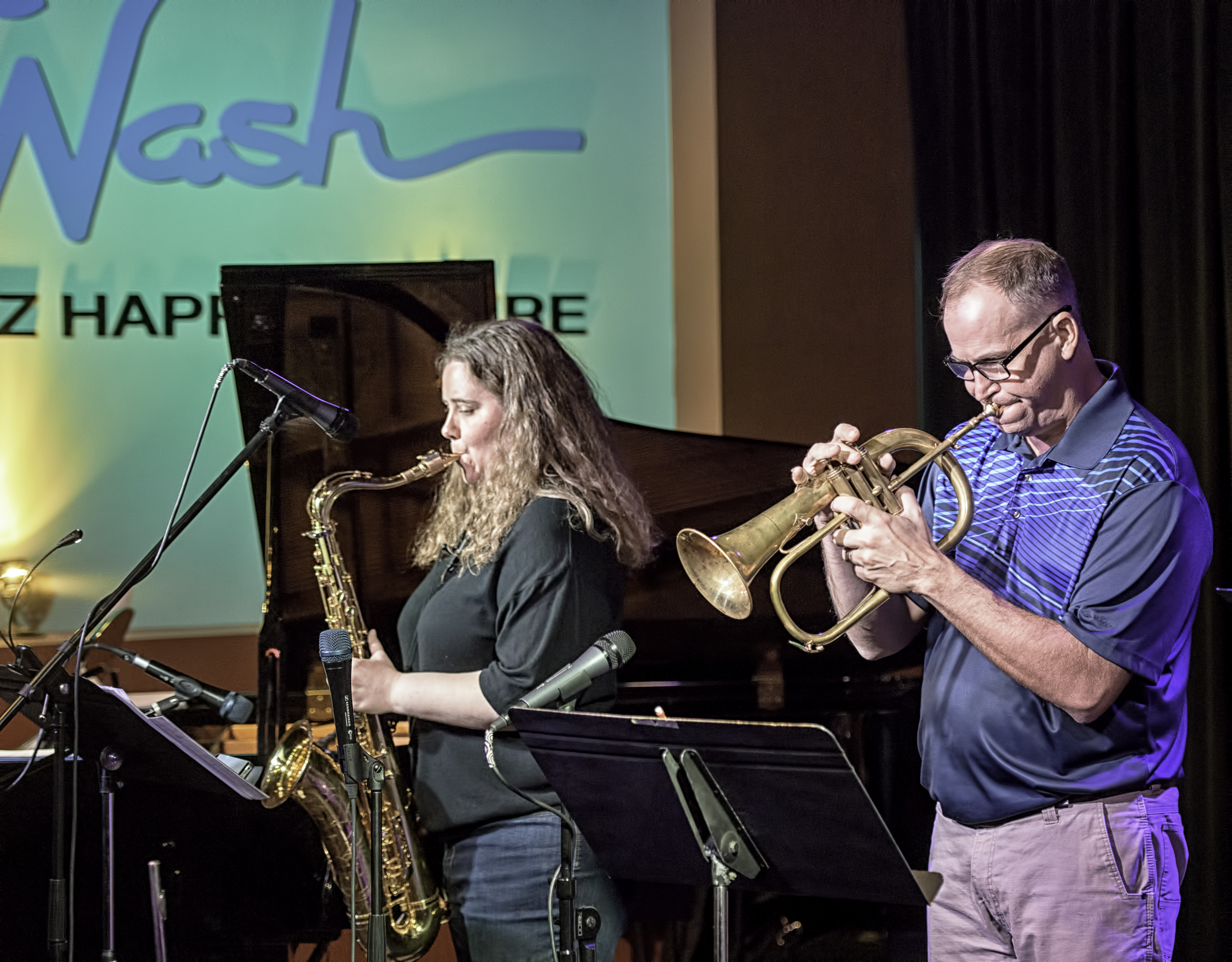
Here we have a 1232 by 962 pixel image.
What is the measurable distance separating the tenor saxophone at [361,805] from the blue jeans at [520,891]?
0.47 metres

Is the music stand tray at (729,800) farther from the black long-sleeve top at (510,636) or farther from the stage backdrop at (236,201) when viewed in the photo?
the stage backdrop at (236,201)

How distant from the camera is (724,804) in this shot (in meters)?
1.89

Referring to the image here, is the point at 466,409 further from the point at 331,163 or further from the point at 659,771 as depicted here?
the point at 331,163

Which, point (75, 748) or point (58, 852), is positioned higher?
point (75, 748)

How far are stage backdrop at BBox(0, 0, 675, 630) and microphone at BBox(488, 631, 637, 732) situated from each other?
12.1ft

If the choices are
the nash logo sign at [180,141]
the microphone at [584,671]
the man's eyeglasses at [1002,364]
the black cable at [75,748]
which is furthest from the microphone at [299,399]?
the nash logo sign at [180,141]

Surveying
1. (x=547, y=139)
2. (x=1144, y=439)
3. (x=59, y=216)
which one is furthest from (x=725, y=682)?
(x=59, y=216)

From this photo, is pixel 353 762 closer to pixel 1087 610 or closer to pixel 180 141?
pixel 1087 610

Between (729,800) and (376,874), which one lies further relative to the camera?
(376,874)

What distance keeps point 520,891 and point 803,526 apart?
0.87m

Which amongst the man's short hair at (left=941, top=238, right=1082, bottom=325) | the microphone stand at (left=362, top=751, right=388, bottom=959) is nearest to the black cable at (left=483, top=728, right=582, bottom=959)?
the microphone stand at (left=362, top=751, right=388, bottom=959)

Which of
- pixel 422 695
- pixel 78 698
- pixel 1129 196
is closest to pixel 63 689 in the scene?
pixel 78 698

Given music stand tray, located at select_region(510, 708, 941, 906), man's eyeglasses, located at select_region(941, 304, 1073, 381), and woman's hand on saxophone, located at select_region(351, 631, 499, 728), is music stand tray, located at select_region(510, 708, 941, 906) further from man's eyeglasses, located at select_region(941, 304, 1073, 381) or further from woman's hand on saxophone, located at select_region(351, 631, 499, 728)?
man's eyeglasses, located at select_region(941, 304, 1073, 381)

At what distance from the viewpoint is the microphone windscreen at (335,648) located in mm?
2070
